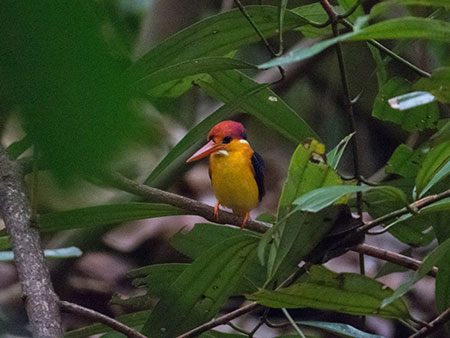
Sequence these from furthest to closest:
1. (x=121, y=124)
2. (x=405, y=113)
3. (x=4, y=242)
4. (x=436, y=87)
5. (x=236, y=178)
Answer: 1. (x=236, y=178)
2. (x=405, y=113)
3. (x=4, y=242)
4. (x=436, y=87)
5. (x=121, y=124)

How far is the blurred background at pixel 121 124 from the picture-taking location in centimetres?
17

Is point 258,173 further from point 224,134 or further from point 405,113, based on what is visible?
point 405,113

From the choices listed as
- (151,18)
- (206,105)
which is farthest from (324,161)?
(206,105)

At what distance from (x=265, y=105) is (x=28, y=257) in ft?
1.67

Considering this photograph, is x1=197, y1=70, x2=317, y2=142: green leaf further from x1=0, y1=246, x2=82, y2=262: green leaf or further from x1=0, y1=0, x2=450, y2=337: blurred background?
x1=0, y1=246, x2=82, y2=262: green leaf

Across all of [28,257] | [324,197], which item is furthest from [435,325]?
[28,257]

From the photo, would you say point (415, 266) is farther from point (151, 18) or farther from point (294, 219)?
point (151, 18)

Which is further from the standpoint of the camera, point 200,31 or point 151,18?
point 151,18

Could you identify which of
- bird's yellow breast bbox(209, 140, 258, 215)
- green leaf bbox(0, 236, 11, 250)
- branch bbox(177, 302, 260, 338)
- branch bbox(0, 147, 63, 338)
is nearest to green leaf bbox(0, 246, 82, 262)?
green leaf bbox(0, 236, 11, 250)

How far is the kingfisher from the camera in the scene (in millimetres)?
1891

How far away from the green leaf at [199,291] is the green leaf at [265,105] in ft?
1.00

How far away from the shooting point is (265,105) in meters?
1.23

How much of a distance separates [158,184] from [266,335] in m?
0.55

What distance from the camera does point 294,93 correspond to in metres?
3.14
